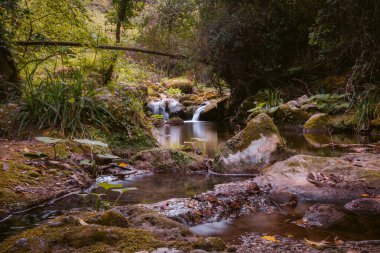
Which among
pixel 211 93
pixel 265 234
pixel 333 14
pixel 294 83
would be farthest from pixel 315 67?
pixel 265 234

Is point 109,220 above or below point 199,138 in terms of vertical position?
below

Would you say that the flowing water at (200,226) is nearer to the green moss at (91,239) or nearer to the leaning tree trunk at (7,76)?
the green moss at (91,239)

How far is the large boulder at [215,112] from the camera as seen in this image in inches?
638

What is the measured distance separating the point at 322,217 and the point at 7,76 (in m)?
5.52

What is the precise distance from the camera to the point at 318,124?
10664 mm

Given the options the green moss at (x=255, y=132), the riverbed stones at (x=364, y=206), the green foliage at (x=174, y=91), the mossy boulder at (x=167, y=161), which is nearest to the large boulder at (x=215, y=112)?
the green foliage at (x=174, y=91)

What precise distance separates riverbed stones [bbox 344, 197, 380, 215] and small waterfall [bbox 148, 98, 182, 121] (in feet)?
45.4

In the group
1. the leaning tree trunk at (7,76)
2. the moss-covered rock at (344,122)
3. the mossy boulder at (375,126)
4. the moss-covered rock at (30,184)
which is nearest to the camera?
the moss-covered rock at (30,184)

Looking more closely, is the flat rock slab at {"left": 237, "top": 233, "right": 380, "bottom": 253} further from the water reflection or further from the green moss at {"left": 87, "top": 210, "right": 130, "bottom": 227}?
the water reflection

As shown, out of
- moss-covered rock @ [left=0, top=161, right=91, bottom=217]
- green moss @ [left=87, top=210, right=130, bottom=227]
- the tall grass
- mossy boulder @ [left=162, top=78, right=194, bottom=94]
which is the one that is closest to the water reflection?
the tall grass

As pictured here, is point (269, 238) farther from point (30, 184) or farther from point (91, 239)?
point (30, 184)

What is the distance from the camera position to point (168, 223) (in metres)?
2.24

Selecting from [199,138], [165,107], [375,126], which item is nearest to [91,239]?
[199,138]

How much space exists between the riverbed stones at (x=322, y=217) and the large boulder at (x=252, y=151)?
187 cm
